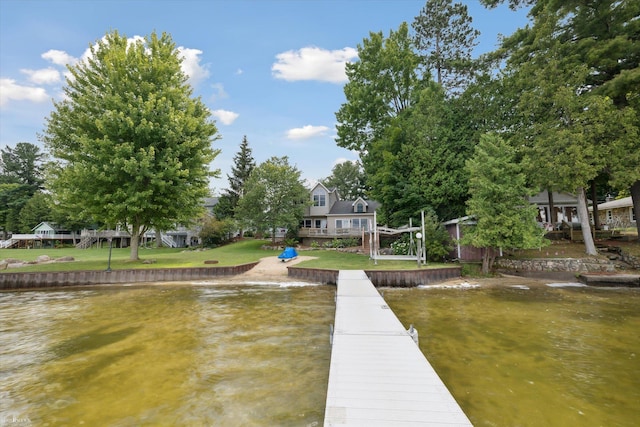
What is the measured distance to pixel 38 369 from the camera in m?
5.99

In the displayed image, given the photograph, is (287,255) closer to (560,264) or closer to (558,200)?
(560,264)

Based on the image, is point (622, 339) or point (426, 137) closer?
point (622, 339)

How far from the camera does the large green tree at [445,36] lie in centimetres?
2620

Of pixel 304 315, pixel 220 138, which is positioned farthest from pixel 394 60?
pixel 304 315

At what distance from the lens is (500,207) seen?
1563 cm

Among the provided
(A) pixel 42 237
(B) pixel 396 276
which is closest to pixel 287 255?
(B) pixel 396 276

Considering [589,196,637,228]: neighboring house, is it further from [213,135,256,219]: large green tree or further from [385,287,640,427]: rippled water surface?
[213,135,256,219]: large green tree

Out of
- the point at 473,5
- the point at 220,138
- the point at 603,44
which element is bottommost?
the point at 220,138

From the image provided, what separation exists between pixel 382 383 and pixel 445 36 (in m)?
31.4

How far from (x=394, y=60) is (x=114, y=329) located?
1048 inches

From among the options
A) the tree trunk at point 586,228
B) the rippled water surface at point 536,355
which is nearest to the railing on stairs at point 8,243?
the rippled water surface at point 536,355

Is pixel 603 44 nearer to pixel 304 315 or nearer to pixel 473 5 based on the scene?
pixel 473 5

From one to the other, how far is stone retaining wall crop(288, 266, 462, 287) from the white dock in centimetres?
860

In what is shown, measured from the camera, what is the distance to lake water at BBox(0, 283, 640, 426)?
14.5 ft
